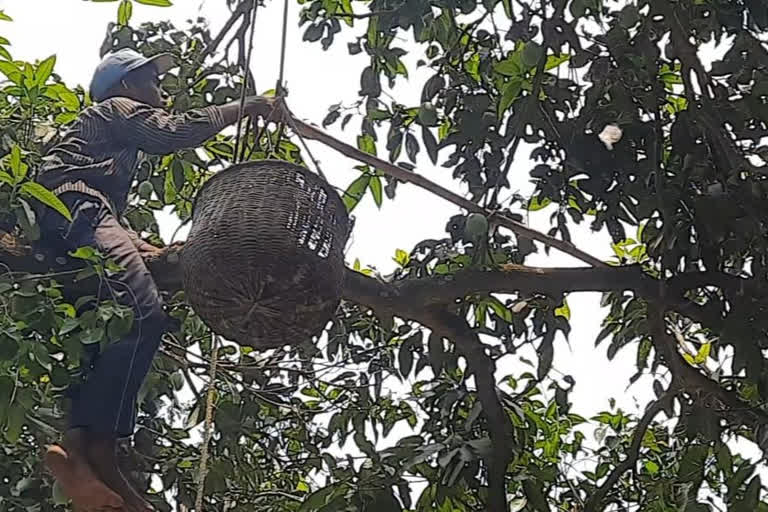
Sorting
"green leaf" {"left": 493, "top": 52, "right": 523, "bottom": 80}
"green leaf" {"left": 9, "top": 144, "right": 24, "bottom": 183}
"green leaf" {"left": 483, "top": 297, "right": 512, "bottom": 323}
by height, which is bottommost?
"green leaf" {"left": 9, "top": 144, "right": 24, "bottom": 183}

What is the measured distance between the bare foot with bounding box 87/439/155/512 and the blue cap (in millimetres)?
661

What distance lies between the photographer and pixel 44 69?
186 cm

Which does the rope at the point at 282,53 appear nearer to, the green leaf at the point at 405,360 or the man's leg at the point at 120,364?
the man's leg at the point at 120,364

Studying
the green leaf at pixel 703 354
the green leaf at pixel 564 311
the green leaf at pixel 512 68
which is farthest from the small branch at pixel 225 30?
the green leaf at pixel 703 354

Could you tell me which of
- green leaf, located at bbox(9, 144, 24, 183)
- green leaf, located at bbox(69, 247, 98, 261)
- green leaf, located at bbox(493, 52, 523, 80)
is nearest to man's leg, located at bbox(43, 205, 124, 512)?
green leaf, located at bbox(69, 247, 98, 261)

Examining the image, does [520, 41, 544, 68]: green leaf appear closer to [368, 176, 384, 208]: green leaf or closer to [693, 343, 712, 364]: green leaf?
[368, 176, 384, 208]: green leaf

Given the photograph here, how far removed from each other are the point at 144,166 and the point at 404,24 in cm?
74

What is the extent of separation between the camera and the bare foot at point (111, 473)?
5.59 feet

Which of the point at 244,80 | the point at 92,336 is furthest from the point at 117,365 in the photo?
the point at 244,80

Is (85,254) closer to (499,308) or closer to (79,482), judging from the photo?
(79,482)

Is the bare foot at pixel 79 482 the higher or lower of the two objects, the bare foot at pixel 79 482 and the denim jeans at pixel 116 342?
the lower

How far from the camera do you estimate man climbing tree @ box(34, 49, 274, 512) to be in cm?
172

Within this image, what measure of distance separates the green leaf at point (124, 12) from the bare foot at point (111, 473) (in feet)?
3.09

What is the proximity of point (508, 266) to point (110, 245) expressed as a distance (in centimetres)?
67
